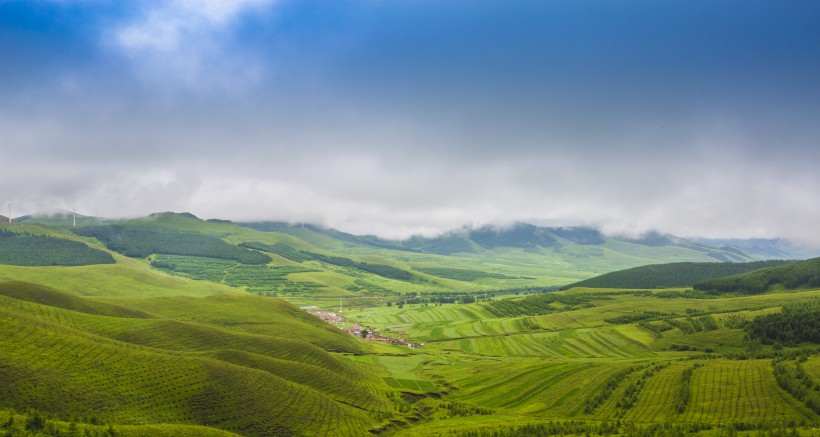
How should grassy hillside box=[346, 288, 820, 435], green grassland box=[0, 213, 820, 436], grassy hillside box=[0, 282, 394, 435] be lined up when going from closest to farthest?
1. grassy hillside box=[0, 282, 394, 435]
2. green grassland box=[0, 213, 820, 436]
3. grassy hillside box=[346, 288, 820, 435]

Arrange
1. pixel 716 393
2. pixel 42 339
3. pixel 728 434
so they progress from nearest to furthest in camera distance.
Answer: pixel 728 434, pixel 42 339, pixel 716 393

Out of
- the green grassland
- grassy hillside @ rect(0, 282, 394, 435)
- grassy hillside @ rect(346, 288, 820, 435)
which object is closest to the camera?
grassy hillside @ rect(0, 282, 394, 435)

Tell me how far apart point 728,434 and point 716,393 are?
31.5m

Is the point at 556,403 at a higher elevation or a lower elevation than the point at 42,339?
lower

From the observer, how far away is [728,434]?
234 ft

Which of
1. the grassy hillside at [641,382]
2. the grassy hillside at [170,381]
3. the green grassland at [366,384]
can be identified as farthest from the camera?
the grassy hillside at [641,382]

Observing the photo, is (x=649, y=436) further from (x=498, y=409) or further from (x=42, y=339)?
(x=42, y=339)

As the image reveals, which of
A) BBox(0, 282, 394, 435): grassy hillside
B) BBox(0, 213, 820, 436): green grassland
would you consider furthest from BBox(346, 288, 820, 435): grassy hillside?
BBox(0, 282, 394, 435): grassy hillside

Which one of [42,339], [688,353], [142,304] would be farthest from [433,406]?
[142,304]

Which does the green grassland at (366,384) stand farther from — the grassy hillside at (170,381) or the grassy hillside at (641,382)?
the grassy hillside at (641,382)

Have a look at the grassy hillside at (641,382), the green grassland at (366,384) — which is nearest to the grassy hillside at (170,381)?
the green grassland at (366,384)

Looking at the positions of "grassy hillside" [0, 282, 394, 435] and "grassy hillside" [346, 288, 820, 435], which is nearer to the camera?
"grassy hillside" [0, 282, 394, 435]

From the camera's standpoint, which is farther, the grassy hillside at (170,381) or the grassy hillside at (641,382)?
the grassy hillside at (641,382)

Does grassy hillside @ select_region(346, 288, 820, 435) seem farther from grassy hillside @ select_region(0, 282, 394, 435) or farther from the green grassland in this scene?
grassy hillside @ select_region(0, 282, 394, 435)
